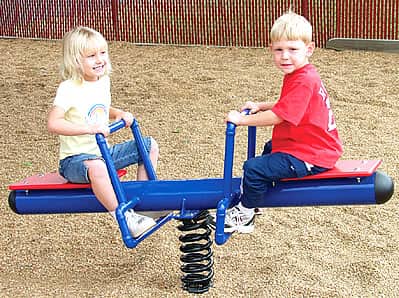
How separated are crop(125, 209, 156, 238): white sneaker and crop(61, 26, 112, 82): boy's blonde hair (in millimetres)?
725

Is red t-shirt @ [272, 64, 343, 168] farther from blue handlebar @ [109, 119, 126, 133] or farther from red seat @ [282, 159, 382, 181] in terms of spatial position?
blue handlebar @ [109, 119, 126, 133]

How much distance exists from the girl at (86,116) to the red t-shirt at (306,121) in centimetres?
80

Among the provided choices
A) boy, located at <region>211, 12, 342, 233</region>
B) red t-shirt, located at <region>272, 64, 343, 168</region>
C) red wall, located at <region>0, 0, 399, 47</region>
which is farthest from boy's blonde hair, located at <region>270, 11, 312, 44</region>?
red wall, located at <region>0, 0, 399, 47</region>

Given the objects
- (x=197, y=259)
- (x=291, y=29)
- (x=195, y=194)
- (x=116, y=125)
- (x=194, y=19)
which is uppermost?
(x=291, y=29)

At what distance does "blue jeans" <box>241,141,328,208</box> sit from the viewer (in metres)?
3.81

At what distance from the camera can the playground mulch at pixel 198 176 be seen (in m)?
4.50

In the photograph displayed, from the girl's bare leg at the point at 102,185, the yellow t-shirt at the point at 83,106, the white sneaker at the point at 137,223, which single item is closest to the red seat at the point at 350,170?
the white sneaker at the point at 137,223

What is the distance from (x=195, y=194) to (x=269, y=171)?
43 cm

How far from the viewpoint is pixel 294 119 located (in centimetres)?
374

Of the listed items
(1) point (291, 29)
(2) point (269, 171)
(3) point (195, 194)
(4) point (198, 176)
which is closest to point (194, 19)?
(4) point (198, 176)

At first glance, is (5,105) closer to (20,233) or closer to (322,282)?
(20,233)

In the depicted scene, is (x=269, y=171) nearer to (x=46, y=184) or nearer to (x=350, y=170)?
(x=350, y=170)

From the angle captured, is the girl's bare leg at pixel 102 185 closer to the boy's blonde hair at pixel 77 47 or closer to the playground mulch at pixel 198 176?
the boy's blonde hair at pixel 77 47

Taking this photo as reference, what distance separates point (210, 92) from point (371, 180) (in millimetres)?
4900
